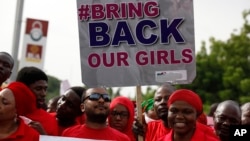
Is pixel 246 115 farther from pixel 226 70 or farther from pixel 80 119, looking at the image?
pixel 226 70

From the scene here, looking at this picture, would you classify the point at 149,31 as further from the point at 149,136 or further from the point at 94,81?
the point at 149,136

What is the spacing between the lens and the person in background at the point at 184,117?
6590mm

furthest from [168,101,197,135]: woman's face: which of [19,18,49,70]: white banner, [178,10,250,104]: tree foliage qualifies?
[178,10,250,104]: tree foliage

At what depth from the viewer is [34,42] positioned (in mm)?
18297

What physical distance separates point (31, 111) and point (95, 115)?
60 cm

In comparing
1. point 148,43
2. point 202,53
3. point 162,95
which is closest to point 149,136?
point 162,95

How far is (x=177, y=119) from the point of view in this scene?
6.59 meters

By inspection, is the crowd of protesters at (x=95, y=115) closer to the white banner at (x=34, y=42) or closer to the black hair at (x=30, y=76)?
the black hair at (x=30, y=76)

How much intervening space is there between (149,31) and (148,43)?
4.3 inches

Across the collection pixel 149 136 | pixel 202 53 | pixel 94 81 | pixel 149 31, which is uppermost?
pixel 202 53

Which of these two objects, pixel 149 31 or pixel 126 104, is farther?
pixel 126 104

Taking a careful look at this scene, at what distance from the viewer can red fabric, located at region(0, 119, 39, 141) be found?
20.7ft

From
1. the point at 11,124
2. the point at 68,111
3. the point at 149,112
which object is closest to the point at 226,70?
the point at 149,112

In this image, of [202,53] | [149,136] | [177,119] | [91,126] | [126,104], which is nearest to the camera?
[177,119]
